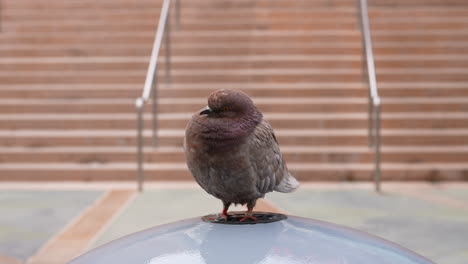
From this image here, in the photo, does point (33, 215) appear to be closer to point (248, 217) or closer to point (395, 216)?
point (395, 216)

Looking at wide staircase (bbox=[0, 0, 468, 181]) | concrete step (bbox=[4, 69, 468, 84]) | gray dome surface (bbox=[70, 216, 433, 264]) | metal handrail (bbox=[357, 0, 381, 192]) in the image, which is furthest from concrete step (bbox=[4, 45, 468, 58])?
gray dome surface (bbox=[70, 216, 433, 264])

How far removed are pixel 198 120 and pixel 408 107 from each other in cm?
674

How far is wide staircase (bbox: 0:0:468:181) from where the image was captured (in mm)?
6906

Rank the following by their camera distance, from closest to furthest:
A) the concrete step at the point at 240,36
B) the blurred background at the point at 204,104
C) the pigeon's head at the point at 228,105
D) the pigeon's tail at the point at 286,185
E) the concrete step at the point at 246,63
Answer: the pigeon's head at the point at 228,105 → the pigeon's tail at the point at 286,185 → the blurred background at the point at 204,104 → the concrete step at the point at 246,63 → the concrete step at the point at 240,36

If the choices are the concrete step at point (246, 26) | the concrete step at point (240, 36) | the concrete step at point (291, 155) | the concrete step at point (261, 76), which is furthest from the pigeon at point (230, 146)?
the concrete step at point (246, 26)

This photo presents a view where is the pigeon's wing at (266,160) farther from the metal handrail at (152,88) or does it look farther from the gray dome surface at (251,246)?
the metal handrail at (152,88)

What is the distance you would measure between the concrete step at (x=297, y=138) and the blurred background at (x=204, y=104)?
2 cm

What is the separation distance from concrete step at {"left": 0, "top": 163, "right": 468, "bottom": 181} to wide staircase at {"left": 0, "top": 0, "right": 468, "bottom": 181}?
1cm

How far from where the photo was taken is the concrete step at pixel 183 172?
6.53 m

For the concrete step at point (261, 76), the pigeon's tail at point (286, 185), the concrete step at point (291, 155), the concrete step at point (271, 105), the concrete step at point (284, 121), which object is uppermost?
the pigeon's tail at point (286, 185)

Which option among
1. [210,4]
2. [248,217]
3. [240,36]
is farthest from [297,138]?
[248,217]

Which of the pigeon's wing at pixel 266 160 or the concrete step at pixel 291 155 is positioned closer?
the pigeon's wing at pixel 266 160

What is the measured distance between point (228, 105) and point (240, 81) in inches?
273

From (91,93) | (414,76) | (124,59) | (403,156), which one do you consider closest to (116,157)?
(91,93)
